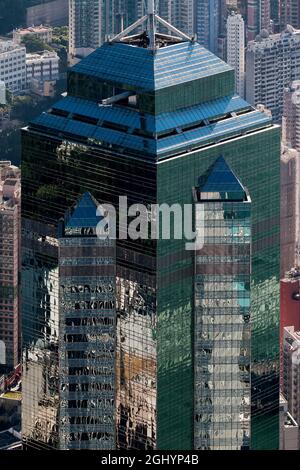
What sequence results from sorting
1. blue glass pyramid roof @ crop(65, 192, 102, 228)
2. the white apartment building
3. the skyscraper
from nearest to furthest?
the skyscraper → blue glass pyramid roof @ crop(65, 192, 102, 228) → the white apartment building

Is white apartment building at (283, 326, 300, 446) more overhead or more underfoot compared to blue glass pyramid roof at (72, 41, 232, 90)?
more underfoot

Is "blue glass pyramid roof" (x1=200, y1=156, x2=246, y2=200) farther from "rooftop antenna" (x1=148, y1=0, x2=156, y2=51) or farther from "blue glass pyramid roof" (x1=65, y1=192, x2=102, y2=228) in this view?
"rooftop antenna" (x1=148, y1=0, x2=156, y2=51)

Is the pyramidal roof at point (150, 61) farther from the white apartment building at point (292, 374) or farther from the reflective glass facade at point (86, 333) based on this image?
the white apartment building at point (292, 374)

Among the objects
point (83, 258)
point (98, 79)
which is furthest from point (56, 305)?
point (98, 79)

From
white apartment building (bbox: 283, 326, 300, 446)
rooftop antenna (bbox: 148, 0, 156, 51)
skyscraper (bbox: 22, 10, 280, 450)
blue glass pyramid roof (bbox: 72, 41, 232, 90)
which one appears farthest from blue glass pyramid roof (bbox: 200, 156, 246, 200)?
white apartment building (bbox: 283, 326, 300, 446)

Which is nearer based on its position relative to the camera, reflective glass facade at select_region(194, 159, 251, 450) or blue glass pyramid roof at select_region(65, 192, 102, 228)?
reflective glass facade at select_region(194, 159, 251, 450)

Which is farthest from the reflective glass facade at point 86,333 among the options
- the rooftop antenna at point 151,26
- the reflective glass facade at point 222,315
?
the rooftop antenna at point 151,26

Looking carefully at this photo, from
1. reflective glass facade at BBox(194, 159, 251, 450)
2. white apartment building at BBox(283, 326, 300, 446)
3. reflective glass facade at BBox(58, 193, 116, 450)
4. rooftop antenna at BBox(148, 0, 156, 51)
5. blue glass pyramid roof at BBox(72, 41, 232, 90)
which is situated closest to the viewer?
reflective glass facade at BBox(194, 159, 251, 450)
